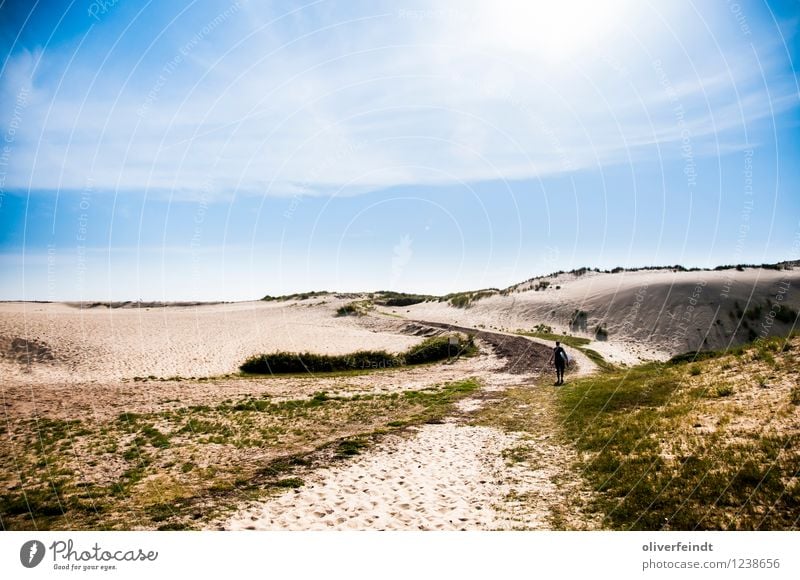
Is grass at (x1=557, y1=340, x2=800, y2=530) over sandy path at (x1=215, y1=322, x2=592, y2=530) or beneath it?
over

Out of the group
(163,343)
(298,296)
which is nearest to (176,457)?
(163,343)

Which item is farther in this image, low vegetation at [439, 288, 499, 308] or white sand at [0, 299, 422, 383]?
low vegetation at [439, 288, 499, 308]

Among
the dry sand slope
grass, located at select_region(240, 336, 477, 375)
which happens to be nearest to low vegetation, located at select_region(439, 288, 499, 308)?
the dry sand slope

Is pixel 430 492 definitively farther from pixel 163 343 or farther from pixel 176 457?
pixel 163 343

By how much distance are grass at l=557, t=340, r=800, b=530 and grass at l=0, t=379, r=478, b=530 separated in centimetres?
816

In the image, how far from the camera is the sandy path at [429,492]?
919 centimetres

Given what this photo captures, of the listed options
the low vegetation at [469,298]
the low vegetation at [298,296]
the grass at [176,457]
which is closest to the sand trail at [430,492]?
the grass at [176,457]

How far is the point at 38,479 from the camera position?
12.1m

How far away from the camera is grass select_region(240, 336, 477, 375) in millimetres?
36719

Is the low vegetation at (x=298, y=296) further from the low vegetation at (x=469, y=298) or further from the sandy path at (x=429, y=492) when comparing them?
the sandy path at (x=429, y=492)

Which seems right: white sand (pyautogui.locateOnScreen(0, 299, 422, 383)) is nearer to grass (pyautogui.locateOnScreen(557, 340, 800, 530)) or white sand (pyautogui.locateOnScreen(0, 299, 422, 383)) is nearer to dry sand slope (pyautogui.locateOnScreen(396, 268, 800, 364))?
dry sand slope (pyautogui.locateOnScreen(396, 268, 800, 364))

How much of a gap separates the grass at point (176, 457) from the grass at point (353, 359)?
1353cm
